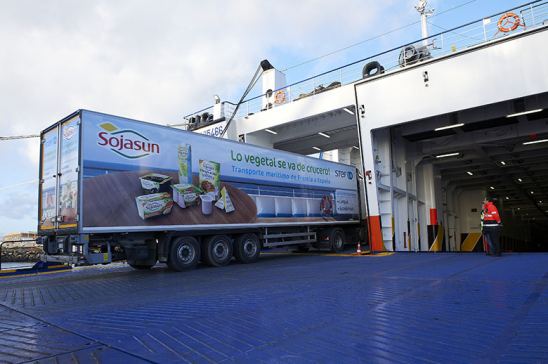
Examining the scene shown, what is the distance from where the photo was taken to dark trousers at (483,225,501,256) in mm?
10367

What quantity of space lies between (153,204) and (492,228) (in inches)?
342

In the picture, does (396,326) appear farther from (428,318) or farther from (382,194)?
(382,194)

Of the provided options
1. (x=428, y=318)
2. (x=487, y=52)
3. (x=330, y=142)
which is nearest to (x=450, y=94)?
(x=487, y=52)

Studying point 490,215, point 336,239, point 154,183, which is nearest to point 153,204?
point 154,183

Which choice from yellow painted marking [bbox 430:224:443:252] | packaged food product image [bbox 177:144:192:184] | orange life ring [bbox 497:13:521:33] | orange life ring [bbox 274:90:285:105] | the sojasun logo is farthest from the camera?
yellow painted marking [bbox 430:224:443:252]

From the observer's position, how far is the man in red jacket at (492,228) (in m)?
10.4

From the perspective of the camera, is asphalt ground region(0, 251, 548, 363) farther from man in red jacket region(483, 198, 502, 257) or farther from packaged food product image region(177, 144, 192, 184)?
man in red jacket region(483, 198, 502, 257)

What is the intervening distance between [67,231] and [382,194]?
10.5 meters

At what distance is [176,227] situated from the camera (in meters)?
8.98

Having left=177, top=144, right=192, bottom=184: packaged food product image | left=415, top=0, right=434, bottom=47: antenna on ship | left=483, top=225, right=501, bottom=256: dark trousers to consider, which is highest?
left=415, top=0, right=434, bottom=47: antenna on ship

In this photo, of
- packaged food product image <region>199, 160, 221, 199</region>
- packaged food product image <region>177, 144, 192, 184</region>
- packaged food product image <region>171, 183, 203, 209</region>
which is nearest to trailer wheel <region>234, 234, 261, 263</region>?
packaged food product image <region>199, 160, 221, 199</region>

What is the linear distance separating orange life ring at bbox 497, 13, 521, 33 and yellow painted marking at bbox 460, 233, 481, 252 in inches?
600

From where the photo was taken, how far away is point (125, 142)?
8.31 m

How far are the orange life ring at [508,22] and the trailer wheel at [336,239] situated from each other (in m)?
8.19
